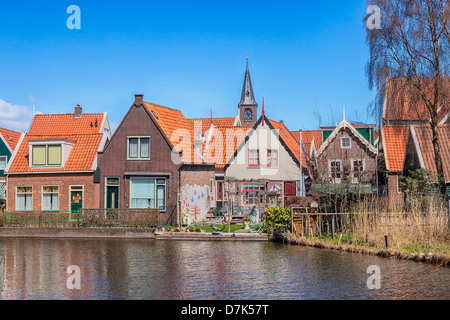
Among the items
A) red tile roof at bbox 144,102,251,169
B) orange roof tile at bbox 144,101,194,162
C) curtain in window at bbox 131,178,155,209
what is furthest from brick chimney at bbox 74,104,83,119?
curtain in window at bbox 131,178,155,209

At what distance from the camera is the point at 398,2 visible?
83.7ft

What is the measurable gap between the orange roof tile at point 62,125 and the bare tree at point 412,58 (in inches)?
999

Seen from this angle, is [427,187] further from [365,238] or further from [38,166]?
[38,166]

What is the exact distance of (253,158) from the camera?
3997 centimetres

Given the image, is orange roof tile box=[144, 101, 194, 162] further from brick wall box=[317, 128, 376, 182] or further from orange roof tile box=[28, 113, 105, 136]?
brick wall box=[317, 128, 376, 182]

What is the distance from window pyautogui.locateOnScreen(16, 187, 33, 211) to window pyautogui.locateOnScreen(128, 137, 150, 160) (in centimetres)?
715

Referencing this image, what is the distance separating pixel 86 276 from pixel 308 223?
1181 cm

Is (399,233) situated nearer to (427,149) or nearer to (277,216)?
(277,216)

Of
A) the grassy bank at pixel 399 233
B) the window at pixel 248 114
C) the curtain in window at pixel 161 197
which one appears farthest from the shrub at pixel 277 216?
the window at pixel 248 114

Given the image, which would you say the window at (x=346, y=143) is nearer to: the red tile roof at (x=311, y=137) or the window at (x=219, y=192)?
the red tile roof at (x=311, y=137)

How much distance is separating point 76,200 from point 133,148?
4.98 metres

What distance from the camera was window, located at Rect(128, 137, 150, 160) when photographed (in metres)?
32.7

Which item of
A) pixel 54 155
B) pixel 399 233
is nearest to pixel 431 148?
pixel 399 233
